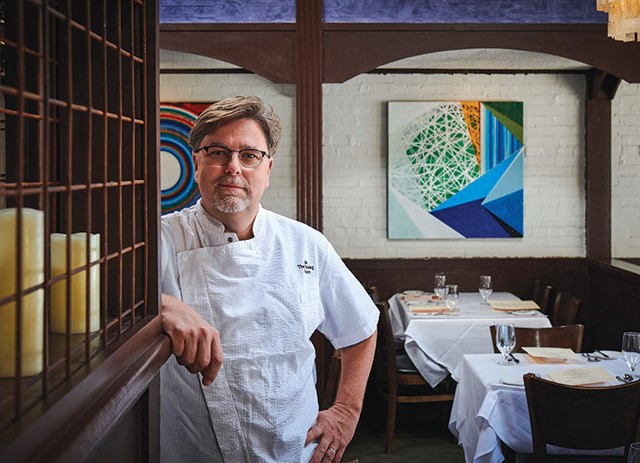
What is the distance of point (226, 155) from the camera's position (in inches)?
93.7

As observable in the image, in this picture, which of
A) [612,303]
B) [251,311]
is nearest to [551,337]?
[612,303]

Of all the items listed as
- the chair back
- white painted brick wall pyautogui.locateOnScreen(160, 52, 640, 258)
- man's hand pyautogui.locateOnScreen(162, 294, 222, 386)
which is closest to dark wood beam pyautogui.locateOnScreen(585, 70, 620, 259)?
white painted brick wall pyautogui.locateOnScreen(160, 52, 640, 258)

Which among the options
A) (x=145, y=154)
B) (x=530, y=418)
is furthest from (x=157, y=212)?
(x=530, y=418)

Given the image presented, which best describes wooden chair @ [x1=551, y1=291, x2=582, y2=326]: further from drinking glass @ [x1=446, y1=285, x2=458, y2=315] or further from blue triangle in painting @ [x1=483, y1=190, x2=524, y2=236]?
blue triangle in painting @ [x1=483, y1=190, x2=524, y2=236]

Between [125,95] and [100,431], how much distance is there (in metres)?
0.60

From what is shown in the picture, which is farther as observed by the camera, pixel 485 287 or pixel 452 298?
pixel 485 287

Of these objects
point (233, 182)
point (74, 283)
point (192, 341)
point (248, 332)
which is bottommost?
point (248, 332)

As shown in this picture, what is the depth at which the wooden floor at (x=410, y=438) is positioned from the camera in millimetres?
5332

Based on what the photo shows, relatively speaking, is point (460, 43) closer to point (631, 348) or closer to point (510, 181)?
point (510, 181)

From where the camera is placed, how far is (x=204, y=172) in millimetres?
2385

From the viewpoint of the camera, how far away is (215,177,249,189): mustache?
2336 mm

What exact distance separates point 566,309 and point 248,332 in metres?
3.95

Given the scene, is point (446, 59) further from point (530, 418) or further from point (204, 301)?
point (204, 301)

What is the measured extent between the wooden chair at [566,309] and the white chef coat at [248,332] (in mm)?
3256
